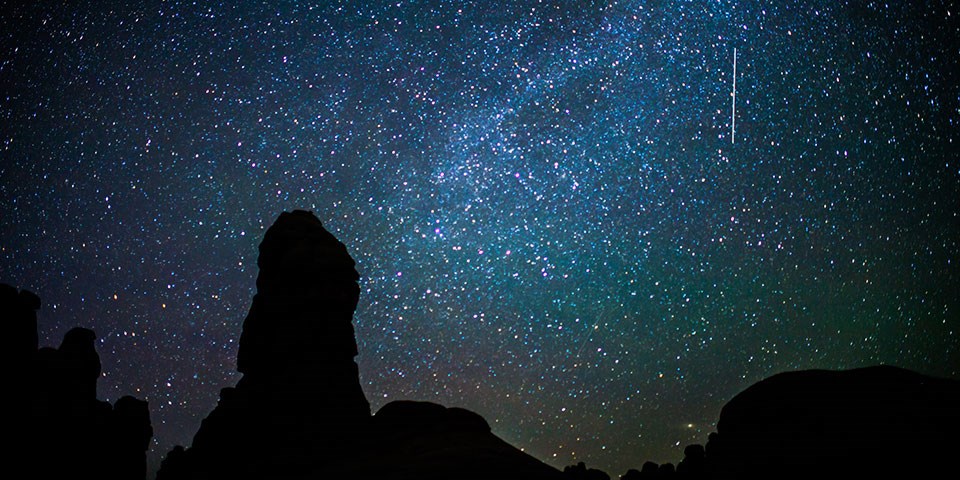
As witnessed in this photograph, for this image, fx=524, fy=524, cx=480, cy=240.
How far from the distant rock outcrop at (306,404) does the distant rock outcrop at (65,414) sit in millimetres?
5632

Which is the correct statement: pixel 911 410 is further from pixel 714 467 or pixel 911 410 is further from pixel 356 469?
pixel 356 469

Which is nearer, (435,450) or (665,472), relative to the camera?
(435,450)

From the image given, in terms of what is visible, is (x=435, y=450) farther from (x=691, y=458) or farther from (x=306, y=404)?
(x=691, y=458)

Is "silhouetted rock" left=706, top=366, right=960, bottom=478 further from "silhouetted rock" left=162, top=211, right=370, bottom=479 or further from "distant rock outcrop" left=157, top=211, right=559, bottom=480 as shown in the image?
"silhouetted rock" left=162, top=211, right=370, bottom=479

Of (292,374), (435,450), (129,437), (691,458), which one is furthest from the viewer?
(691,458)

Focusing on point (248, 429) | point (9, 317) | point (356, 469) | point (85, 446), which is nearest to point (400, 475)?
point (356, 469)

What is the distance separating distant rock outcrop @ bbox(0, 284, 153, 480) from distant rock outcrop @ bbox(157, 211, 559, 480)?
18.5 ft

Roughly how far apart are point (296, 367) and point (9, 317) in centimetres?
1372

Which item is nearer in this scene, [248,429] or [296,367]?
[248,429]

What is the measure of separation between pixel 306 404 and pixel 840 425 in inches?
800

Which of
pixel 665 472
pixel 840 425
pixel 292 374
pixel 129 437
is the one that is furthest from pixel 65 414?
pixel 665 472

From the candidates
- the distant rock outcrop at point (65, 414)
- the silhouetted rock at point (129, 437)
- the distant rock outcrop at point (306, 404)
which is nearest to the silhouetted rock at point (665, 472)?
the distant rock outcrop at point (306, 404)

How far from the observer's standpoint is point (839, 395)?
11703 millimetres

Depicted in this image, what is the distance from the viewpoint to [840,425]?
36.0 ft
